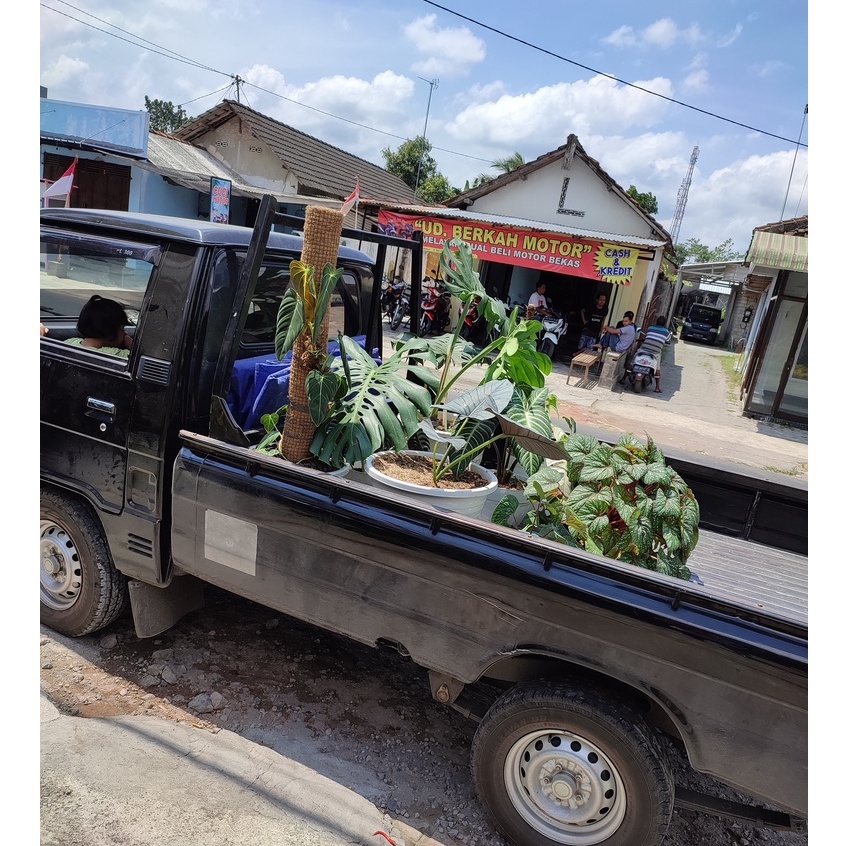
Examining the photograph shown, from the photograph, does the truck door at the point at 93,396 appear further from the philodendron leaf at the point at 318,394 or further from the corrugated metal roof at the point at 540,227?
the corrugated metal roof at the point at 540,227

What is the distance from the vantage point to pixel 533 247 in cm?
1401

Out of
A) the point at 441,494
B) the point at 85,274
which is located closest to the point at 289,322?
the point at 441,494

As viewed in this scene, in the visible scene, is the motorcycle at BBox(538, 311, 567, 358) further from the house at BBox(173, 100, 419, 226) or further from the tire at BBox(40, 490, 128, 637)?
the tire at BBox(40, 490, 128, 637)

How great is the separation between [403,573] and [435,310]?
13.8 m

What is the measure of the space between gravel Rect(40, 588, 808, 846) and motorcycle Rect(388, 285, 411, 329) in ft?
42.8

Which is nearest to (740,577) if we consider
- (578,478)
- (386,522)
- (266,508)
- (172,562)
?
(578,478)

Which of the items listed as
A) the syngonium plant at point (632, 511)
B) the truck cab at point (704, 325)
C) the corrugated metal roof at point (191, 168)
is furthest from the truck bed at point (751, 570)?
the truck cab at point (704, 325)

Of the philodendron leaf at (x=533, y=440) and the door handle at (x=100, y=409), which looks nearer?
the philodendron leaf at (x=533, y=440)

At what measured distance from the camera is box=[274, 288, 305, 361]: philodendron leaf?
262 centimetres

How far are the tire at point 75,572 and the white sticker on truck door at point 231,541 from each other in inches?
26.0

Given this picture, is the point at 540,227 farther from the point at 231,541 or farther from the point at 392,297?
the point at 231,541

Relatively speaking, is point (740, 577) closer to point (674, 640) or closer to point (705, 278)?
point (674, 640)

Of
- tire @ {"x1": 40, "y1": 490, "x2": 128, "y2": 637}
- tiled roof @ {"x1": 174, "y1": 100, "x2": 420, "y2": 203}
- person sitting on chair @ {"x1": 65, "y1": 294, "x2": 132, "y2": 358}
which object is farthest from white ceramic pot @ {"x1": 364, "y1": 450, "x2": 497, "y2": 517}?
tiled roof @ {"x1": 174, "y1": 100, "x2": 420, "y2": 203}

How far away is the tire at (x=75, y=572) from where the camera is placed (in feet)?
10.0
